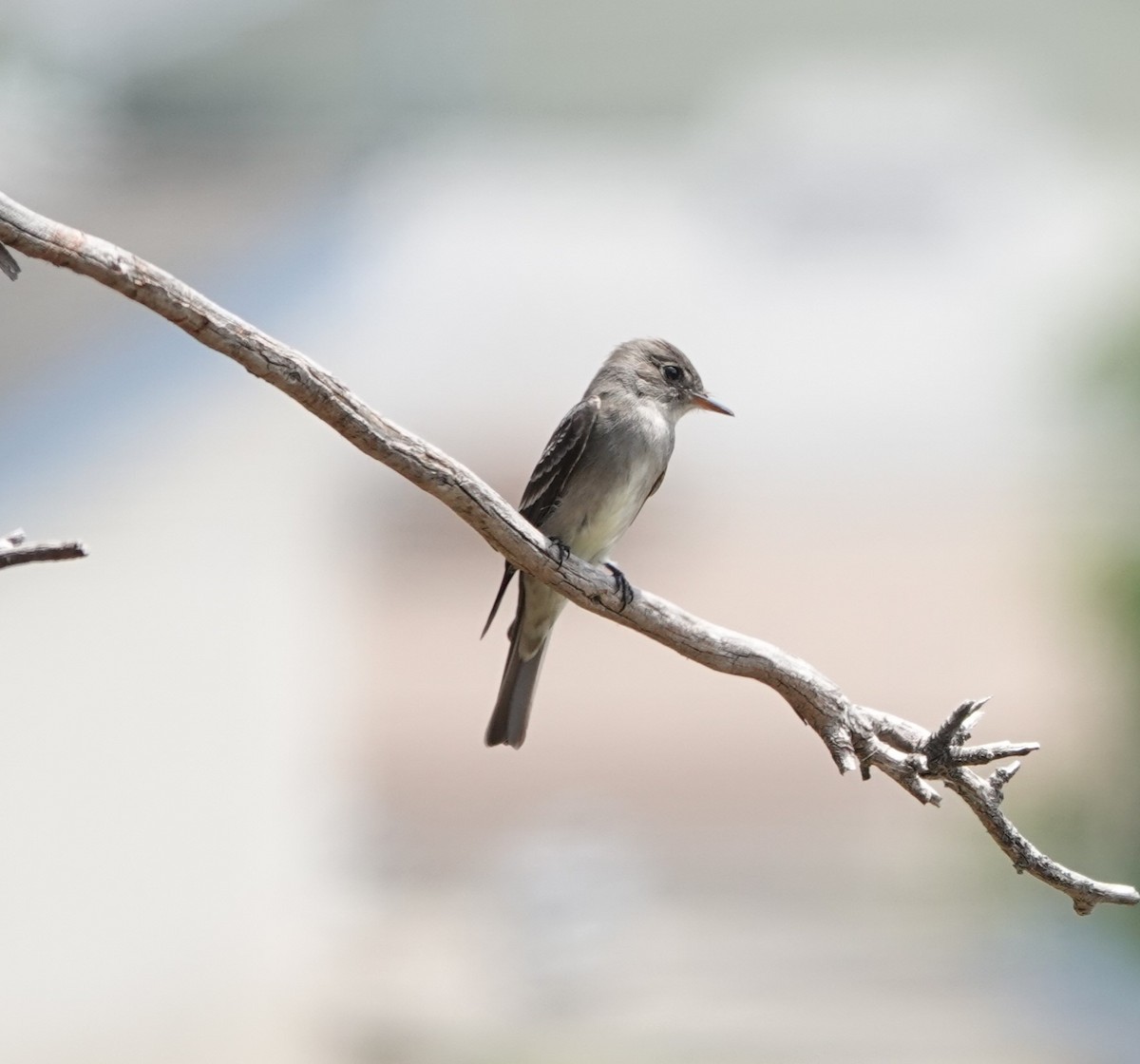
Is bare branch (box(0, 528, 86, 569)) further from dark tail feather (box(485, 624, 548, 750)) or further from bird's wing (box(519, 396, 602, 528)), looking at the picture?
bird's wing (box(519, 396, 602, 528))

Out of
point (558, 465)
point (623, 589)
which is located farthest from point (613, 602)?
point (558, 465)

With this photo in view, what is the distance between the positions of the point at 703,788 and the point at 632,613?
12404 millimetres

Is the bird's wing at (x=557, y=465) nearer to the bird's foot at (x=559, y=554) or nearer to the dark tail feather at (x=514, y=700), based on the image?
the dark tail feather at (x=514, y=700)

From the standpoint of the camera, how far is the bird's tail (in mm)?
4027

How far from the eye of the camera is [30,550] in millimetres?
2043

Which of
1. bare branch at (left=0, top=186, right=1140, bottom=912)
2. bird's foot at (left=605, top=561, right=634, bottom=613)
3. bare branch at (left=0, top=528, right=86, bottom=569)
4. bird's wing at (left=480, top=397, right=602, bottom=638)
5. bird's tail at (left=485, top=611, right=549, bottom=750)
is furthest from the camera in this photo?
bird's wing at (left=480, top=397, right=602, bottom=638)

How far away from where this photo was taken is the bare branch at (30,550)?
2041 millimetres

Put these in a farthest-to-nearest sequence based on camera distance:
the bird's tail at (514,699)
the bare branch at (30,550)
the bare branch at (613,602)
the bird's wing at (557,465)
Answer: the bird's wing at (557,465) → the bird's tail at (514,699) → the bare branch at (613,602) → the bare branch at (30,550)

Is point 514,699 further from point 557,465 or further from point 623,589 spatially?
point 623,589

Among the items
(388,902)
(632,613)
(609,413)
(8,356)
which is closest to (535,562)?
(632,613)

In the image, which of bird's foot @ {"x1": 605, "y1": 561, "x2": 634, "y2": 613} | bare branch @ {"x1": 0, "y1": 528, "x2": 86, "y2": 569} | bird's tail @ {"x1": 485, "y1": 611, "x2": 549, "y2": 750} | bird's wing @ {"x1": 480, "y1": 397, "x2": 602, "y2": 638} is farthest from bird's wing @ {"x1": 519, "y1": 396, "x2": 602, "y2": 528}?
bare branch @ {"x1": 0, "y1": 528, "x2": 86, "y2": 569}

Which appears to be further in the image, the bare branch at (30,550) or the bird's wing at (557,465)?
the bird's wing at (557,465)

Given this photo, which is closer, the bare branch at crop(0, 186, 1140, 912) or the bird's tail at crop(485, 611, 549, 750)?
the bare branch at crop(0, 186, 1140, 912)

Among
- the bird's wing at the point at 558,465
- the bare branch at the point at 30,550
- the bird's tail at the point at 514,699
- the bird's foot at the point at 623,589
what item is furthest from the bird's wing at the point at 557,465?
the bare branch at the point at 30,550
